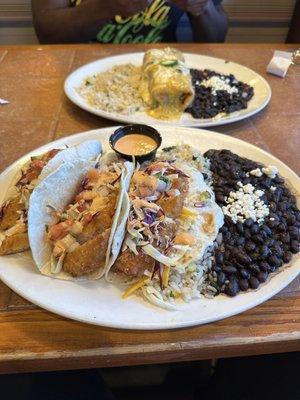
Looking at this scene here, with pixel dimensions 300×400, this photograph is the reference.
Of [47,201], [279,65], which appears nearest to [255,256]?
[47,201]

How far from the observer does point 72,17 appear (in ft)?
9.22

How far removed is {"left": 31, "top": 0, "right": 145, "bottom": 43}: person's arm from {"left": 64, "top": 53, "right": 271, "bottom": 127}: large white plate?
391mm

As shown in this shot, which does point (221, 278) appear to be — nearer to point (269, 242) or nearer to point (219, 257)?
point (219, 257)

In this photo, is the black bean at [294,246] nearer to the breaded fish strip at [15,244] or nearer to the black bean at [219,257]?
the black bean at [219,257]

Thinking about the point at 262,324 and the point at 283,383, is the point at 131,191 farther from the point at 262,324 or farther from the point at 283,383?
the point at 283,383

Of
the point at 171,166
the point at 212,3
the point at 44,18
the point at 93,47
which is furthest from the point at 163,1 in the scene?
the point at 171,166

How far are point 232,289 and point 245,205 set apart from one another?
0.35 m

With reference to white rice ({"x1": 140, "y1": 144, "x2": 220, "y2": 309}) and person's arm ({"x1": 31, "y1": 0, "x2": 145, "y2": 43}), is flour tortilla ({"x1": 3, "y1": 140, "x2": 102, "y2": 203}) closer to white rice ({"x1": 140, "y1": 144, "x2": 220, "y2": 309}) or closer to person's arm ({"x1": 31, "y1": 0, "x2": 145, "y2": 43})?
white rice ({"x1": 140, "y1": 144, "x2": 220, "y2": 309})

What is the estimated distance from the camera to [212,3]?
3.26 m

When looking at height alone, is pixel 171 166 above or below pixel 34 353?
above

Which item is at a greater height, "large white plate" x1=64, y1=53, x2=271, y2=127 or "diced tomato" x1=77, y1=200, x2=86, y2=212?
"diced tomato" x1=77, y1=200, x2=86, y2=212

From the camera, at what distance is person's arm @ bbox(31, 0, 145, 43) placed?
2729 millimetres

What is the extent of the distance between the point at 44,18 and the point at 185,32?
176cm

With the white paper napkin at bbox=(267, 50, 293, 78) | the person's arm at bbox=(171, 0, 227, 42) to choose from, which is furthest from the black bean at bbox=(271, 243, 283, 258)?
the person's arm at bbox=(171, 0, 227, 42)
